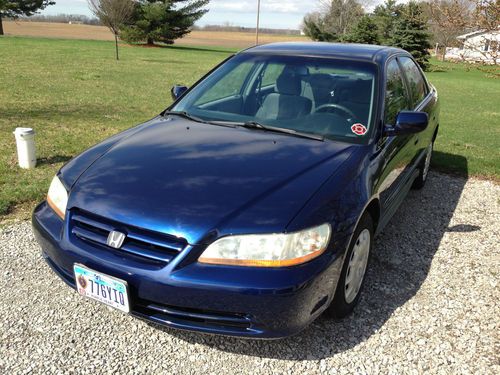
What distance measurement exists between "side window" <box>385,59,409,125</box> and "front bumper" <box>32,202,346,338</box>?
4.98 feet

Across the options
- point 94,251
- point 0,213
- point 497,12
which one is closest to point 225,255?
point 94,251

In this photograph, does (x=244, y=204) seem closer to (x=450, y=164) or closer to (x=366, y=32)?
(x=450, y=164)

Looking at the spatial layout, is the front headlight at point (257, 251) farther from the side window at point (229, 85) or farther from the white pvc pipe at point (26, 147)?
the white pvc pipe at point (26, 147)

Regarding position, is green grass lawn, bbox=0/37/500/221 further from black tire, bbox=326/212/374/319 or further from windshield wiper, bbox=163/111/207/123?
black tire, bbox=326/212/374/319

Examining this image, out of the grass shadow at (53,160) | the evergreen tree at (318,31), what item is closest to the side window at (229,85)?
the grass shadow at (53,160)

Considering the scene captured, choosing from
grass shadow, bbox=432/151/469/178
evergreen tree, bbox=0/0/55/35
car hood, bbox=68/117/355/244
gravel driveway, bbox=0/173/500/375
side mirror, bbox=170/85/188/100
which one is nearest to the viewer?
car hood, bbox=68/117/355/244

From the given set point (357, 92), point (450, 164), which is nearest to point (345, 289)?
point (357, 92)

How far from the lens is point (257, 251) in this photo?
2.16 metres

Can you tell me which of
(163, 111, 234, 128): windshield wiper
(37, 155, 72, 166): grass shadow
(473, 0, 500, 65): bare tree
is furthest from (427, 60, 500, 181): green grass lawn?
(37, 155, 72, 166): grass shadow

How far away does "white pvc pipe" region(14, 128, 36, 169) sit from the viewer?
16.6ft

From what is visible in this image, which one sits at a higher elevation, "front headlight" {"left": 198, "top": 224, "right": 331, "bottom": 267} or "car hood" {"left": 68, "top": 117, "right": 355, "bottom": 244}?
"car hood" {"left": 68, "top": 117, "right": 355, "bottom": 244}

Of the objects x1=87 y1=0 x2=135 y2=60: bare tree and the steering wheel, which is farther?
x1=87 y1=0 x2=135 y2=60: bare tree

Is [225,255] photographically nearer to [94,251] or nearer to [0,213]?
[94,251]

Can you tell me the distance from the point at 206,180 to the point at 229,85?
1.57 m
